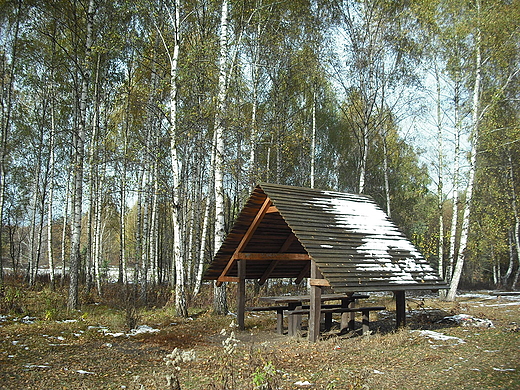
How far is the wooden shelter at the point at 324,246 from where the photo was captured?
8250mm

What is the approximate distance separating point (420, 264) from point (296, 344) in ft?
12.4

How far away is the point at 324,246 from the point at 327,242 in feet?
0.69

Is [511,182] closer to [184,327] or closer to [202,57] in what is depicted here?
[202,57]

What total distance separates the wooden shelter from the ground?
3.61 ft

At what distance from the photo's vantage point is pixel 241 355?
7.02 meters

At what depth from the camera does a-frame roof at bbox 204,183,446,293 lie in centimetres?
825

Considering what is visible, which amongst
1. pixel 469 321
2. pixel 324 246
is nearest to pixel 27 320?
pixel 324 246

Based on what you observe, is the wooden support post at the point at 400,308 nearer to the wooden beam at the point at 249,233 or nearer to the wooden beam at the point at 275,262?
the wooden beam at the point at 275,262

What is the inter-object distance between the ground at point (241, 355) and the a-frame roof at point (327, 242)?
1.25 meters

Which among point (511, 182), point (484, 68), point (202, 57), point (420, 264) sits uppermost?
point (484, 68)

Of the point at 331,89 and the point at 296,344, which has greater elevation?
the point at 331,89

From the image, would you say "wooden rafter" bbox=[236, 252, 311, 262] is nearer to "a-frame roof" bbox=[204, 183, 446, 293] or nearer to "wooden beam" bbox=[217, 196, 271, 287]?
"a-frame roof" bbox=[204, 183, 446, 293]

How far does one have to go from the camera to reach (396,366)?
6469 mm

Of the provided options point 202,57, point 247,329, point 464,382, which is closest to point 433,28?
point 202,57
